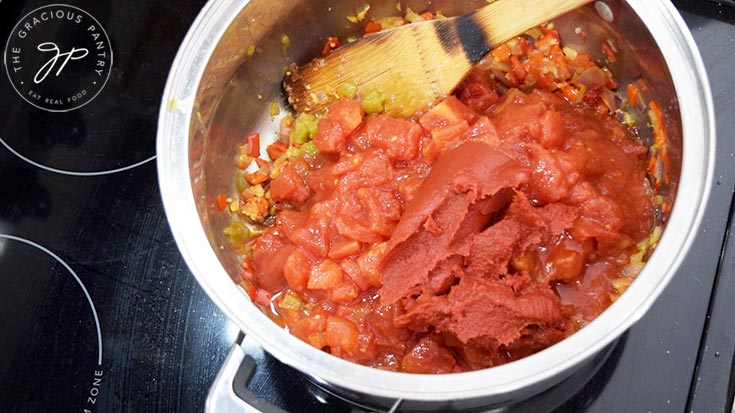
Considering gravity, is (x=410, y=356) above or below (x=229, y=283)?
below

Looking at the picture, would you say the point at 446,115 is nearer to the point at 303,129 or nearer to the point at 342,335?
the point at 303,129

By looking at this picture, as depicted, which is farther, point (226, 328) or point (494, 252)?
point (226, 328)

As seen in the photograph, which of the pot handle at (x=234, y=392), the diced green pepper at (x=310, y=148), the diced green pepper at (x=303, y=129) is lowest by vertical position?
the pot handle at (x=234, y=392)

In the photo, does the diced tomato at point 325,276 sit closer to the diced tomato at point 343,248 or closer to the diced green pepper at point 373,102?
the diced tomato at point 343,248

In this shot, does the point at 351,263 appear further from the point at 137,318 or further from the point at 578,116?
the point at 578,116

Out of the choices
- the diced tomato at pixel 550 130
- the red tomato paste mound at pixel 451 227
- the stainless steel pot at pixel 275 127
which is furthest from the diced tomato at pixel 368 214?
the diced tomato at pixel 550 130

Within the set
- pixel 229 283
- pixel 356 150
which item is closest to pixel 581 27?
pixel 356 150
